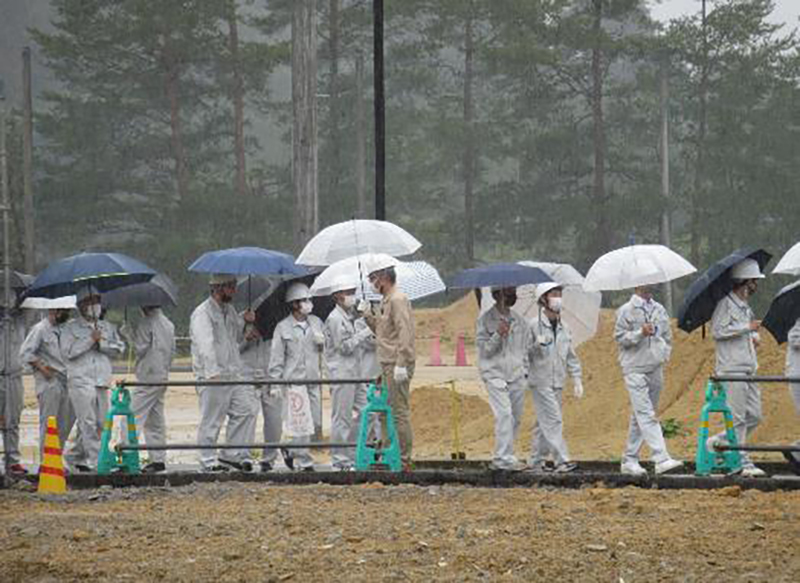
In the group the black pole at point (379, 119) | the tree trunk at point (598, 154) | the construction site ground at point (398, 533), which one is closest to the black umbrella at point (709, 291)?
the construction site ground at point (398, 533)

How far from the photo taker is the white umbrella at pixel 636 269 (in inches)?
661

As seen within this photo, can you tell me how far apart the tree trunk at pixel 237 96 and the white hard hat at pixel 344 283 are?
40.2 m

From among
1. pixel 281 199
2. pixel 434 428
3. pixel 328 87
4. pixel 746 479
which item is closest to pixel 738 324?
pixel 746 479

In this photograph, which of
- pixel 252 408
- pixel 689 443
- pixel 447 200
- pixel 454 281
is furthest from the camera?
pixel 447 200

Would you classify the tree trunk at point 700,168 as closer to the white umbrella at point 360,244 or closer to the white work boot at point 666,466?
the white umbrella at point 360,244

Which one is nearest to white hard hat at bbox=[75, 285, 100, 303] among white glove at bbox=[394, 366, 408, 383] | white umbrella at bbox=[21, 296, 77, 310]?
white umbrella at bbox=[21, 296, 77, 310]

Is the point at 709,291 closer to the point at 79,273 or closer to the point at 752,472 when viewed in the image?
the point at 752,472

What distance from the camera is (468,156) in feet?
199

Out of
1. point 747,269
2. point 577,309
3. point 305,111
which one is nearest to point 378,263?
point 747,269

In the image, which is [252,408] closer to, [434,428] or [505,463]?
[505,463]

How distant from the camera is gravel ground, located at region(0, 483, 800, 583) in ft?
35.9

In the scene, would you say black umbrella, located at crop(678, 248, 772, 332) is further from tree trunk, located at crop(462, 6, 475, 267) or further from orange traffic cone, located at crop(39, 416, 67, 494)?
tree trunk, located at crop(462, 6, 475, 267)

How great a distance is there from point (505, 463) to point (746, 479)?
228 centimetres

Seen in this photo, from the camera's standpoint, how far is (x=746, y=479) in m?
15.5
